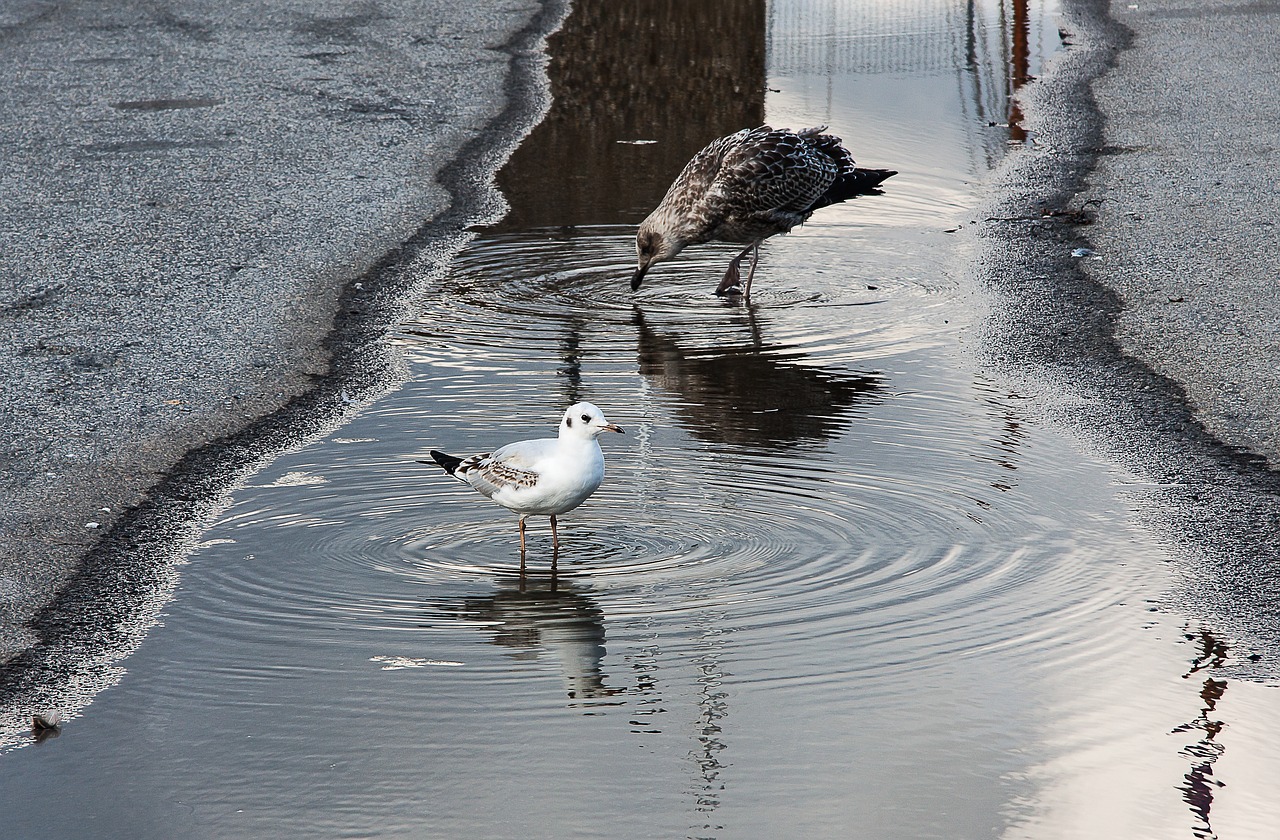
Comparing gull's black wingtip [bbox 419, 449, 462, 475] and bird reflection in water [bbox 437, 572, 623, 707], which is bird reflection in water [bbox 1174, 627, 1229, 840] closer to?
bird reflection in water [bbox 437, 572, 623, 707]

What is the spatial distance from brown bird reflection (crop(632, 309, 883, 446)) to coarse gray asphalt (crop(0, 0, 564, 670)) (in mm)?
1518

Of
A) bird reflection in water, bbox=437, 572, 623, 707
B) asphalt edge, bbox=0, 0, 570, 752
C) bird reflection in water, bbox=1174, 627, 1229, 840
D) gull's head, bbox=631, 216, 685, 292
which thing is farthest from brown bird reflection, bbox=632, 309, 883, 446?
bird reflection in water, bbox=1174, 627, 1229, 840

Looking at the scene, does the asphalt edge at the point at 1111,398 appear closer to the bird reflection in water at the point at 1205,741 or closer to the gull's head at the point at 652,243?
the bird reflection in water at the point at 1205,741

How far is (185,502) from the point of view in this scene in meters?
6.07

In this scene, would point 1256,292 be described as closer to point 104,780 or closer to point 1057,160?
point 1057,160

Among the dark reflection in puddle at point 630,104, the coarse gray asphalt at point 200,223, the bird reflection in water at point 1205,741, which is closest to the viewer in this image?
the bird reflection in water at point 1205,741

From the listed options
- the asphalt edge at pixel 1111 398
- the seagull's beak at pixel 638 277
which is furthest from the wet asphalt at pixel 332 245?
the seagull's beak at pixel 638 277

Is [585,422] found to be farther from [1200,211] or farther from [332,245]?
[1200,211]

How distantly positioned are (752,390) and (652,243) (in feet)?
7.27

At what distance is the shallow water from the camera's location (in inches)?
157

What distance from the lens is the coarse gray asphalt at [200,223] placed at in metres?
6.34

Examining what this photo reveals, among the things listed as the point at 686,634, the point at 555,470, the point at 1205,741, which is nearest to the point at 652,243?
the point at 555,470

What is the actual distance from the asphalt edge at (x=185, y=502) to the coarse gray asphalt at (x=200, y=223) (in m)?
0.02

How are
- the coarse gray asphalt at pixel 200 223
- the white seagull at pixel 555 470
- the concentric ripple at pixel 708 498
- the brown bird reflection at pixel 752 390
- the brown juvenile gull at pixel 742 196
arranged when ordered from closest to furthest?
the concentric ripple at pixel 708 498 → the white seagull at pixel 555 470 → the coarse gray asphalt at pixel 200 223 → the brown bird reflection at pixel 752 390 → the brown juvenile gull at pixel 742 196
